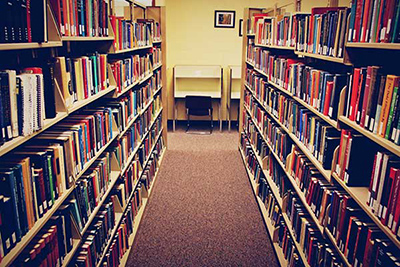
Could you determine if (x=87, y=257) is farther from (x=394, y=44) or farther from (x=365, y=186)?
(x=394, y=44)

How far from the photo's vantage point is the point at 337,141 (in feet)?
5.98

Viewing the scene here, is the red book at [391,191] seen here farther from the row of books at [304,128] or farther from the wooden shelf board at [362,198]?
the row of books at [304,128]

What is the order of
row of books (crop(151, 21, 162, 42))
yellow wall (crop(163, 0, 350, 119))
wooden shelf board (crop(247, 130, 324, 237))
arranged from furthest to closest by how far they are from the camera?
yellow wall (crop(163, 0, 350, 119))
row of books (crop(151, 21, 162, 42))
wooden shelf board (crop(247, 130, 324, 237))

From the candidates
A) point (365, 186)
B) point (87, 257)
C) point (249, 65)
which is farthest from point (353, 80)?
point (249, 65)

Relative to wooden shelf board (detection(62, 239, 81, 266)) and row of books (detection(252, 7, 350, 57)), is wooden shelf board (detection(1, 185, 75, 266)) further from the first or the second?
row of books (detection(252, 7, 350, 57))

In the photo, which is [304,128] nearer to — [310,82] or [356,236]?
[310,82]

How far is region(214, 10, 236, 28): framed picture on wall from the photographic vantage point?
243 inches

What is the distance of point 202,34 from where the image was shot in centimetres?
629

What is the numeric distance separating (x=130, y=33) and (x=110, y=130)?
1.04 metres

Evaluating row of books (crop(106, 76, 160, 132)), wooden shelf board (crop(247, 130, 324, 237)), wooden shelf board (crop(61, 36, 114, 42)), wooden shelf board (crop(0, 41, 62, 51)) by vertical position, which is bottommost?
wooden shelf board (crop(247, 130, 324, 237))

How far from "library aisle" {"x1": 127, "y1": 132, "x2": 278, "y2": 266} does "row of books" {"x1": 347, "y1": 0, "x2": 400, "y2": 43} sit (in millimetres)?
1896

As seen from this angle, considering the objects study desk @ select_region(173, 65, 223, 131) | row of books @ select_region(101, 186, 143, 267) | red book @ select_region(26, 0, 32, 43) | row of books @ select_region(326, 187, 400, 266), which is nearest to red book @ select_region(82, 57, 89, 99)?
Answer: red book @ select_region(26, 0, 32, 43)

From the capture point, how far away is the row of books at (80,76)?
5.13ft

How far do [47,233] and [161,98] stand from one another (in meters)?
3.42
